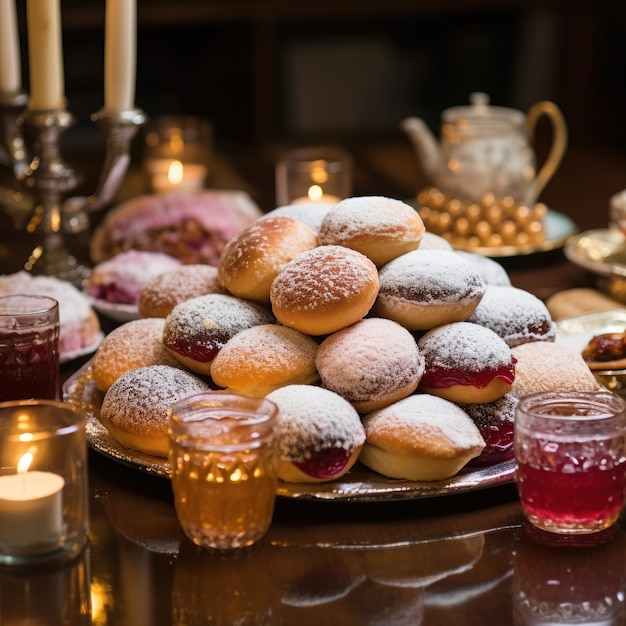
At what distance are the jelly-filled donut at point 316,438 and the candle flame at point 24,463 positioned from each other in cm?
19

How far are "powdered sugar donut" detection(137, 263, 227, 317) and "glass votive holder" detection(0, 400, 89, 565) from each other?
30 cm

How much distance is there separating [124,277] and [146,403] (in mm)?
490

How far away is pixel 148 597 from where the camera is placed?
776 mm

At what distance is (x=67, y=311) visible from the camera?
4.13 feet

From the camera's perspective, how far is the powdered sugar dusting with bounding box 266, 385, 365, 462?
34.2 inches

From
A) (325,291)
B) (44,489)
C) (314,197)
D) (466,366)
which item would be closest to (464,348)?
(466,366)

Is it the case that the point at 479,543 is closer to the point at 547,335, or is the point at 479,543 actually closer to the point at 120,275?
the point at 547,335

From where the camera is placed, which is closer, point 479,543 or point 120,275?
point 479,543

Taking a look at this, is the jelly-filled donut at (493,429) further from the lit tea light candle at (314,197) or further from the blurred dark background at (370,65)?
the blurred dark background at (370,65)

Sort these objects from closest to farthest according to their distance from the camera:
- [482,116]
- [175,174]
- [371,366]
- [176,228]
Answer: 1. [371,366]
2. [176,228]
3. [482,116]
4. [175,174]

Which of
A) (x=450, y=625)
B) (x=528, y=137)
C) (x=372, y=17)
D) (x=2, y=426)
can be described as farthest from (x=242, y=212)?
(x=372, y=17)

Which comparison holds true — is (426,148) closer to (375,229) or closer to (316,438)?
(375,229)

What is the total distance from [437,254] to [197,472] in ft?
1.08

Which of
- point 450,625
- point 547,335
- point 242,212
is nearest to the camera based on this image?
point 450,625
